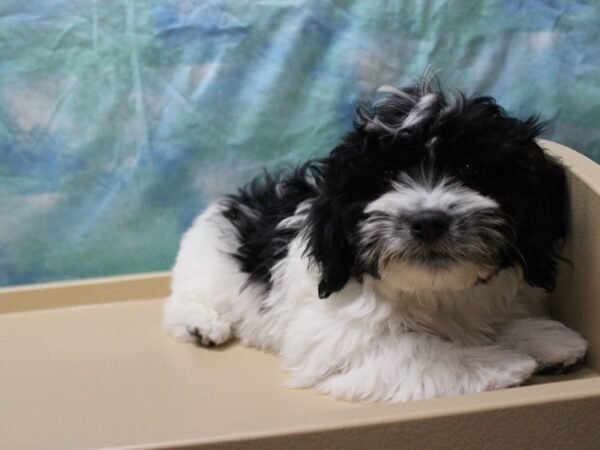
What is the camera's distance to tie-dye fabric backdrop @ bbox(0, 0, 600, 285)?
2.37m

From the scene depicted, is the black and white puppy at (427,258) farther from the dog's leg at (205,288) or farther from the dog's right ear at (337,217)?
the dog's leg at (205,288)

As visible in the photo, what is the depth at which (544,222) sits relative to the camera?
1.58 m

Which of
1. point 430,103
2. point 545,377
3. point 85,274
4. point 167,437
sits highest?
point 430,103

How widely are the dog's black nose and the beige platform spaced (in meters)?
0.32

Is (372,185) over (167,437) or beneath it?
over

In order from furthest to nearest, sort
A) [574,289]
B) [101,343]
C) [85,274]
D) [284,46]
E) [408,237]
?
[85,274] < [284,46] < [101,343] < [574,289] < [408,237]

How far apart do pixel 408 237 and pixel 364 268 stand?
0.55 ft

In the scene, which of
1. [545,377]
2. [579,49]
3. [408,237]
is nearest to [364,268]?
[408,237]

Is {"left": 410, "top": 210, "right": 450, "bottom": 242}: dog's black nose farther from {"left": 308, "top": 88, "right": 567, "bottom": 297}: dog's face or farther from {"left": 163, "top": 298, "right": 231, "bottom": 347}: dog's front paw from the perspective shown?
{"left": 163, "top": 298, "right": 231, "bottom": 347}: dog's front paw

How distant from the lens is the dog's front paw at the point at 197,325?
82.7 inches

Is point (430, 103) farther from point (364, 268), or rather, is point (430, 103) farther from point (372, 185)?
point (364, 268)

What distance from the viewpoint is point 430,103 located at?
1.54 meters

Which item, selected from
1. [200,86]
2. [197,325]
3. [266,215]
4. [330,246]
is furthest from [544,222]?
[200,86]

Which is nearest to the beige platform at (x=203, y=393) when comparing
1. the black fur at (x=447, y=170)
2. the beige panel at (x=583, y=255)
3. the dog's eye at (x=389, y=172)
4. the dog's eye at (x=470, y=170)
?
the beige panel at (x=583, y=255)
